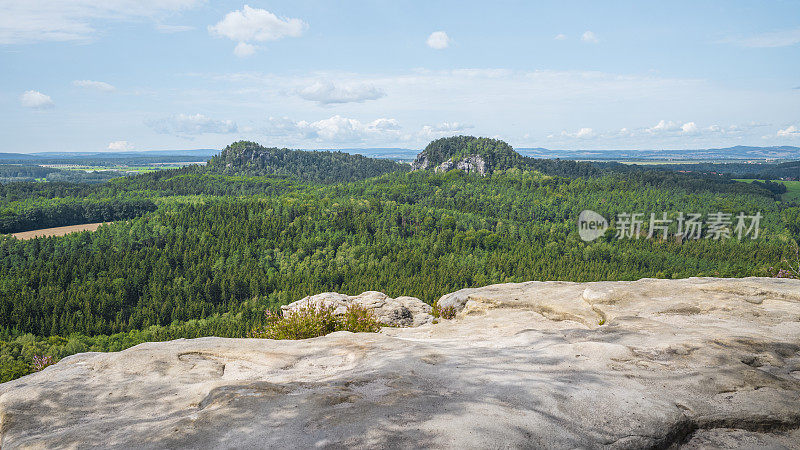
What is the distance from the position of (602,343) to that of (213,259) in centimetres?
17245

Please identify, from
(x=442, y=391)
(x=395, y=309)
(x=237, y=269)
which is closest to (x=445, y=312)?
(x=395, y=309)

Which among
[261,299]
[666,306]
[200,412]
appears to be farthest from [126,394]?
[261,299]

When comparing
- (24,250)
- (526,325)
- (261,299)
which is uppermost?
(526,325)

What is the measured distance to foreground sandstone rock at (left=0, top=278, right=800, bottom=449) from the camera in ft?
30.1

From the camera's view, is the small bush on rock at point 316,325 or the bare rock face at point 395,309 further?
the bare rock face at point 395,309

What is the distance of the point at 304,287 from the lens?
142250 mm

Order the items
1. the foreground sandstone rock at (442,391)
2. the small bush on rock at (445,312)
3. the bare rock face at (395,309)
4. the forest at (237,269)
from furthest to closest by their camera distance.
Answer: the forest at (237,269)
the bare rock face at (395,309)
the small bush on rock at (445,312)
the foreground sandstone rock at (442,391)

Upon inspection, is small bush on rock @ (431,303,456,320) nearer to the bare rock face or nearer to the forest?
the bare rock face

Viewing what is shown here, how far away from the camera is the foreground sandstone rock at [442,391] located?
9.17 m

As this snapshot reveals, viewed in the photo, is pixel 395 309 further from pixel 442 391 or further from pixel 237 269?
pixel 237 269

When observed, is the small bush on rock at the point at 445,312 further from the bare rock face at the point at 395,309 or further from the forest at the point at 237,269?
the forest at the point at 237,269

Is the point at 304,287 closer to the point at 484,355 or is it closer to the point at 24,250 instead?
the point at 24,250

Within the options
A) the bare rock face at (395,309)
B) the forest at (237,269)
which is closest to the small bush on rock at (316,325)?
the bare rock face at (395,309)

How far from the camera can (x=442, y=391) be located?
→ 1088 centimetres
